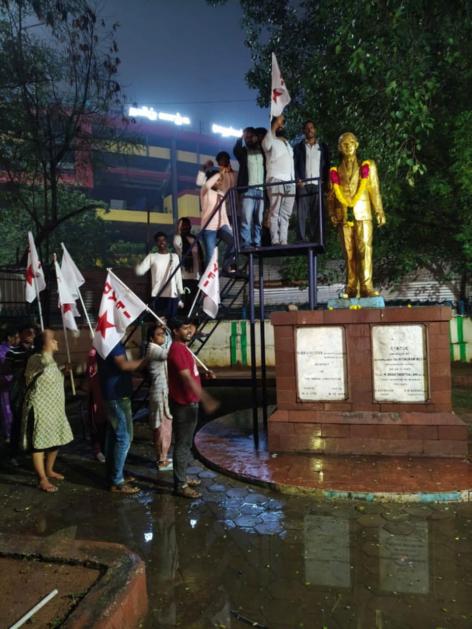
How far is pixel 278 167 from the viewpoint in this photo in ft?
22.8

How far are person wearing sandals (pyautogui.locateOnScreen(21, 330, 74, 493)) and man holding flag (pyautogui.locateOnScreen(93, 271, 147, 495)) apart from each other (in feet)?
2.08

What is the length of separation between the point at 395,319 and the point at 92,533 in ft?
13.4

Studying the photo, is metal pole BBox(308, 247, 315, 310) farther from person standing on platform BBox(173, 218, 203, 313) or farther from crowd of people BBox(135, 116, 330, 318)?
person standing on platform BBox(173, 218, 203, 313)

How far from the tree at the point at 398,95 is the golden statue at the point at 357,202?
76.9 inches

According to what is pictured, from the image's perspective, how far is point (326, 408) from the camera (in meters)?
6.16

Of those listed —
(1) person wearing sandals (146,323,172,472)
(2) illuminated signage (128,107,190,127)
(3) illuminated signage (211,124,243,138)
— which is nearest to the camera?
(1) person wearing sandals (146,323,172,472)

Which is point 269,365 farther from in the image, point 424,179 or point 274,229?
point 274,229

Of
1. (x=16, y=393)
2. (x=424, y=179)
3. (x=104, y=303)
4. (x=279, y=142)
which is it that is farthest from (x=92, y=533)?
(x=424, y=179)

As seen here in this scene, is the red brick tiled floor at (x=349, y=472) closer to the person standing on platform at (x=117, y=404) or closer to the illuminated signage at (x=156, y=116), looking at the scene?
the person standing on platform at (x=117, y=404)

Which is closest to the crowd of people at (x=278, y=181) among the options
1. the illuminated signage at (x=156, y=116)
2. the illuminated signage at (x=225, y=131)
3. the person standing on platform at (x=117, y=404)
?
the person standing on platform at (x=117, y=404)

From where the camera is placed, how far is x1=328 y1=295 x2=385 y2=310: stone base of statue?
6191mm

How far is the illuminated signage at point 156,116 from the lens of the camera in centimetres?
5522

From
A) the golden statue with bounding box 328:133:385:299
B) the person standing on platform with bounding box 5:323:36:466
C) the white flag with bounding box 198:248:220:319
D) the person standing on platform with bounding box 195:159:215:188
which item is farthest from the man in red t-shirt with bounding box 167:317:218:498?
the person standing on platform with bounding box 195:159:215:188

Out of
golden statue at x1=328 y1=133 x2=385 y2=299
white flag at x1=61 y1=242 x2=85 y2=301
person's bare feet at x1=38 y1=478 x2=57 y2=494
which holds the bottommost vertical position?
person's bare feet at x1=38 y1=478 x2=57 y2=494
